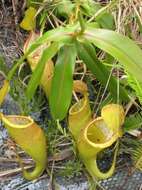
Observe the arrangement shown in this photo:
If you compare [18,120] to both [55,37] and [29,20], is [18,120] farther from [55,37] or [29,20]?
[29,20]

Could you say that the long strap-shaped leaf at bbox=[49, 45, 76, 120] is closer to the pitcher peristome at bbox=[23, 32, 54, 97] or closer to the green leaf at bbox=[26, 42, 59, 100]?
the green leaf at bbox=[26, 42, 59, 100]

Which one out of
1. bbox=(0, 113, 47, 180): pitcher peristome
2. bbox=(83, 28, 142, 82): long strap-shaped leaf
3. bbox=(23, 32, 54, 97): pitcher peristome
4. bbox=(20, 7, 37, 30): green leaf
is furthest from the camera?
bbox=(20, 7, 37, 30): green leaf

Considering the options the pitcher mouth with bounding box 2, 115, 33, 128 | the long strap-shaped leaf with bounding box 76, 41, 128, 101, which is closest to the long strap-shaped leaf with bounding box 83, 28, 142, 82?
the long strap-shaped leaf with bounding box 76, 41, 128, 101

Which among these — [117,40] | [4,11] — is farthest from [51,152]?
[4,11]

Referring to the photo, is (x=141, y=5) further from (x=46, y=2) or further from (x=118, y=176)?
(x=118, y=176)

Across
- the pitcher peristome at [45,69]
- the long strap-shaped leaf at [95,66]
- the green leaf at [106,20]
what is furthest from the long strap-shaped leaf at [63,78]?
the green leaf at [106,20]

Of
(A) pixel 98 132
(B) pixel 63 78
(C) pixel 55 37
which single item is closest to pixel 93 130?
(A) pixel 98 132

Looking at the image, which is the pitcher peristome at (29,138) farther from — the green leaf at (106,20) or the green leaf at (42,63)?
the green leaf at (106,20)

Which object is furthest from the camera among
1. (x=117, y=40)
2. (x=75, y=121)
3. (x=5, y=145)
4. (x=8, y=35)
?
(x=8, y=35)
